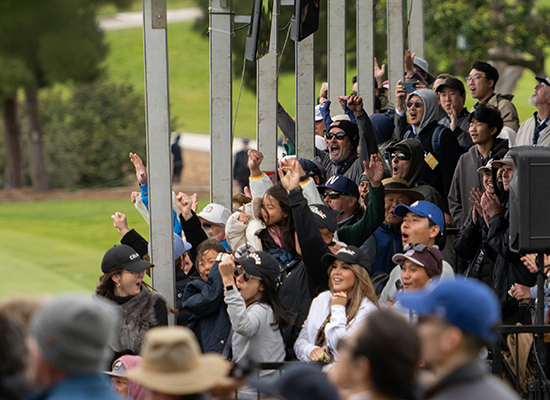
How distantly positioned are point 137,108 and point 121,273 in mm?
28046

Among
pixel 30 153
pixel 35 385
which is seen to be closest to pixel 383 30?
pixel 30 153

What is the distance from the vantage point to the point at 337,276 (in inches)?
169

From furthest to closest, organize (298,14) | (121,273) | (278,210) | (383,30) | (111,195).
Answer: (111,195)
(383,30)
(298,14)
(278,210)
(121,273)

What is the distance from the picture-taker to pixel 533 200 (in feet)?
15.2

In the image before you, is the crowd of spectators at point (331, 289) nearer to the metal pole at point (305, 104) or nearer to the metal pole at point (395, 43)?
the metal pole at point (305, 104)

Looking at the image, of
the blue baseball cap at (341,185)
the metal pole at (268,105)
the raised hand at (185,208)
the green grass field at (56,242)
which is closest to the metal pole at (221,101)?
the raised hand at (185,208)

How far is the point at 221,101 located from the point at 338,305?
2686 millimetres

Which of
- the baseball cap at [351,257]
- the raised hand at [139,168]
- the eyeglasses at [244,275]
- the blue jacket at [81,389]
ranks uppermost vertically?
the blue jacket at [81,389]

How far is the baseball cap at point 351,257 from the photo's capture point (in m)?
4.34

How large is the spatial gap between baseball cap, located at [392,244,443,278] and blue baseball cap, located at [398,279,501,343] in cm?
216

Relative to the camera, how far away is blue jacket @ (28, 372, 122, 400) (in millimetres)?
2266

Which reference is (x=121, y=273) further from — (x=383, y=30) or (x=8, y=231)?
(x=383, y=30)

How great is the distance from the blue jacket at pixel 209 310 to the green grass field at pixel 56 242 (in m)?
9.66

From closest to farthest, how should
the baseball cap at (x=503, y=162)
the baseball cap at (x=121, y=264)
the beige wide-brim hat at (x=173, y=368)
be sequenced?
the beige wide-brim hat at (x=173, y=368) < the baseball cap at (x=121, y=264) < the baseball cap at (x=503, y=162)
